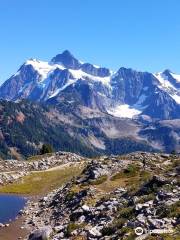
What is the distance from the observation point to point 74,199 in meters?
92.8

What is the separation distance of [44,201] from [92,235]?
6240 centimetres

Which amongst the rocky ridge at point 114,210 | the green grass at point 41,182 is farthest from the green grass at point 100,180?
the green grass at point 41,182

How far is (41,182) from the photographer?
167000 mm

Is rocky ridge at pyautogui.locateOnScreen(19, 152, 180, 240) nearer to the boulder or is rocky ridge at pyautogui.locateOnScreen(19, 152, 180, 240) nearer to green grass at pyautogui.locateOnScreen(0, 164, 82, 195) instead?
the boulder

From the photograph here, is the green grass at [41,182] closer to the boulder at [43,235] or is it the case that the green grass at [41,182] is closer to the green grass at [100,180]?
the green grass at [100,180]

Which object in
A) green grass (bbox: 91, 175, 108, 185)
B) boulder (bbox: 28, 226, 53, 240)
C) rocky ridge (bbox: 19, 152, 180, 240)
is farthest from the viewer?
green grass (bbox: 91, 175, 108, 185)

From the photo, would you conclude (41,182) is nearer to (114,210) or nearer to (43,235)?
(114,210)

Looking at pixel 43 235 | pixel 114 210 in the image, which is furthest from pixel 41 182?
pixel 43 235

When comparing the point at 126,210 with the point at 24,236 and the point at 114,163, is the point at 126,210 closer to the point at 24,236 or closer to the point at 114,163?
the point at 24,236

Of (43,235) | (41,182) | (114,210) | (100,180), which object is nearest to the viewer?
(43,235)

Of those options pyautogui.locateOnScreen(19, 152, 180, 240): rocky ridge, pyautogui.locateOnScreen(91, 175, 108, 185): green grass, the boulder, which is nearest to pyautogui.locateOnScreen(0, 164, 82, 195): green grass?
pyautogui.locateOnScreen(19, 152, 180, 240): rocky ridge

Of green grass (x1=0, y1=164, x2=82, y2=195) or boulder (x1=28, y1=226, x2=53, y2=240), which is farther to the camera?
green grass (x1=0, y1=164, x2=82, y2=195)

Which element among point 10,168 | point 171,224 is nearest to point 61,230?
point 171,224

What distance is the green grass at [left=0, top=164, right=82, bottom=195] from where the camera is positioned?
155750mm
